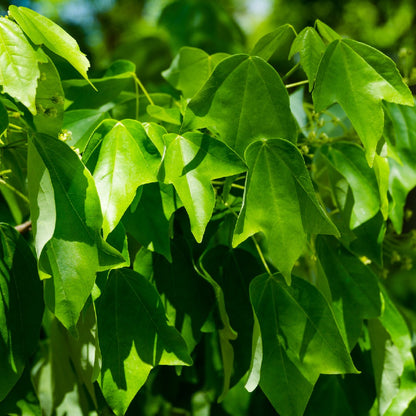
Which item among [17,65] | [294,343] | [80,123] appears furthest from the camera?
[80,123]

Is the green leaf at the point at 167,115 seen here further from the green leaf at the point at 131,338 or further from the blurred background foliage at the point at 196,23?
the blurred background foliage at the point at 196,23

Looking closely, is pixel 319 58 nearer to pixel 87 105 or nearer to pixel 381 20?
pixel 87 105

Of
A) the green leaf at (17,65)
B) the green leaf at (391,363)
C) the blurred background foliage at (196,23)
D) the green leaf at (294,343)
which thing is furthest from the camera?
the blurred background foliage at (196,23)

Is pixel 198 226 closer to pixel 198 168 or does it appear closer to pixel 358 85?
pixel 198 168

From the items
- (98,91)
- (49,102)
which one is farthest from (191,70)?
(49,102)

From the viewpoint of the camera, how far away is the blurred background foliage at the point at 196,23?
3346 mm

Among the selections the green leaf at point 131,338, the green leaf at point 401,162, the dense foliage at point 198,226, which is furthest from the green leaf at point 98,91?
the green leaf at point 401,162

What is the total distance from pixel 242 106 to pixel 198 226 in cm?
→ 13

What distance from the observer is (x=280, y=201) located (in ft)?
1.81

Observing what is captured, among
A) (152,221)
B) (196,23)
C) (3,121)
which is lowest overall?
(196,23)

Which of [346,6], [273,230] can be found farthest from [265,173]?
[346,6]

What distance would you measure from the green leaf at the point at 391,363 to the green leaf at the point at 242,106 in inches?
11.7

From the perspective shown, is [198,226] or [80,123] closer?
[198,226]

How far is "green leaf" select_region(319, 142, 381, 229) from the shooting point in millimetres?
664
